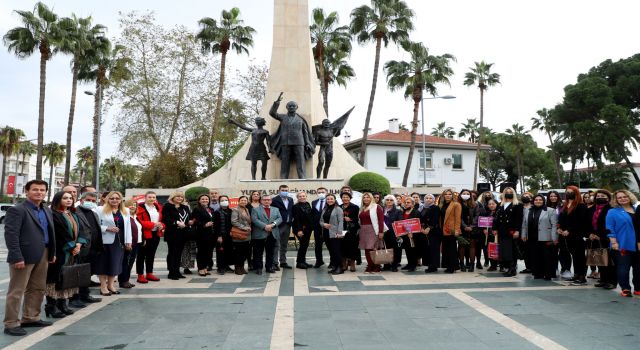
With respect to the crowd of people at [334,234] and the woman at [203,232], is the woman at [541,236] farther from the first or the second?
the woman at [203,232]

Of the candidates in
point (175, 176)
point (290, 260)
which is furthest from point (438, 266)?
point (175, 176)

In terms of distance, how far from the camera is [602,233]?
7.04 metres

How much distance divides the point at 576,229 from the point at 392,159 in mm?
31374

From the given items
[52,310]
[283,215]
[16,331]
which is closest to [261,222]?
[283,215]

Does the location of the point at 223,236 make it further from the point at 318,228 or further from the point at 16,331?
the point at 16,331

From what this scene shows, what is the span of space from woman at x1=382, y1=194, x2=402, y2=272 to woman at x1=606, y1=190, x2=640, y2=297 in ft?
12.0

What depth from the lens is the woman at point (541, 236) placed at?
7.87 meters

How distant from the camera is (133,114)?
Answer: 28047mm

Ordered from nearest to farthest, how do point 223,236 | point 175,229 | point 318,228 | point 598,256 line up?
point 598,256 < point 175,229 < point 223,236 < point 318,228

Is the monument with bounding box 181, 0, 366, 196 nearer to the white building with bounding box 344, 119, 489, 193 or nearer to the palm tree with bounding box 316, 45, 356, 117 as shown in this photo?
the palm tree with bounding box 316, 45, 356, 117

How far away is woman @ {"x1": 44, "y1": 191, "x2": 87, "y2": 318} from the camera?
526 cm

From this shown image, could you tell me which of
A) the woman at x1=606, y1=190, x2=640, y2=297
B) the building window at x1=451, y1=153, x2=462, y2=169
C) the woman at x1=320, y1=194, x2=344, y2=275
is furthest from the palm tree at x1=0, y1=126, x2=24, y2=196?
the woman at x1=606, y1=190, x2=640, y2=297

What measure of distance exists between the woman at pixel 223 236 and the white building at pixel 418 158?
2934 cm

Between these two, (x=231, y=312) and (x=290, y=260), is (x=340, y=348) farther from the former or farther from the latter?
(x=290, y=260)
